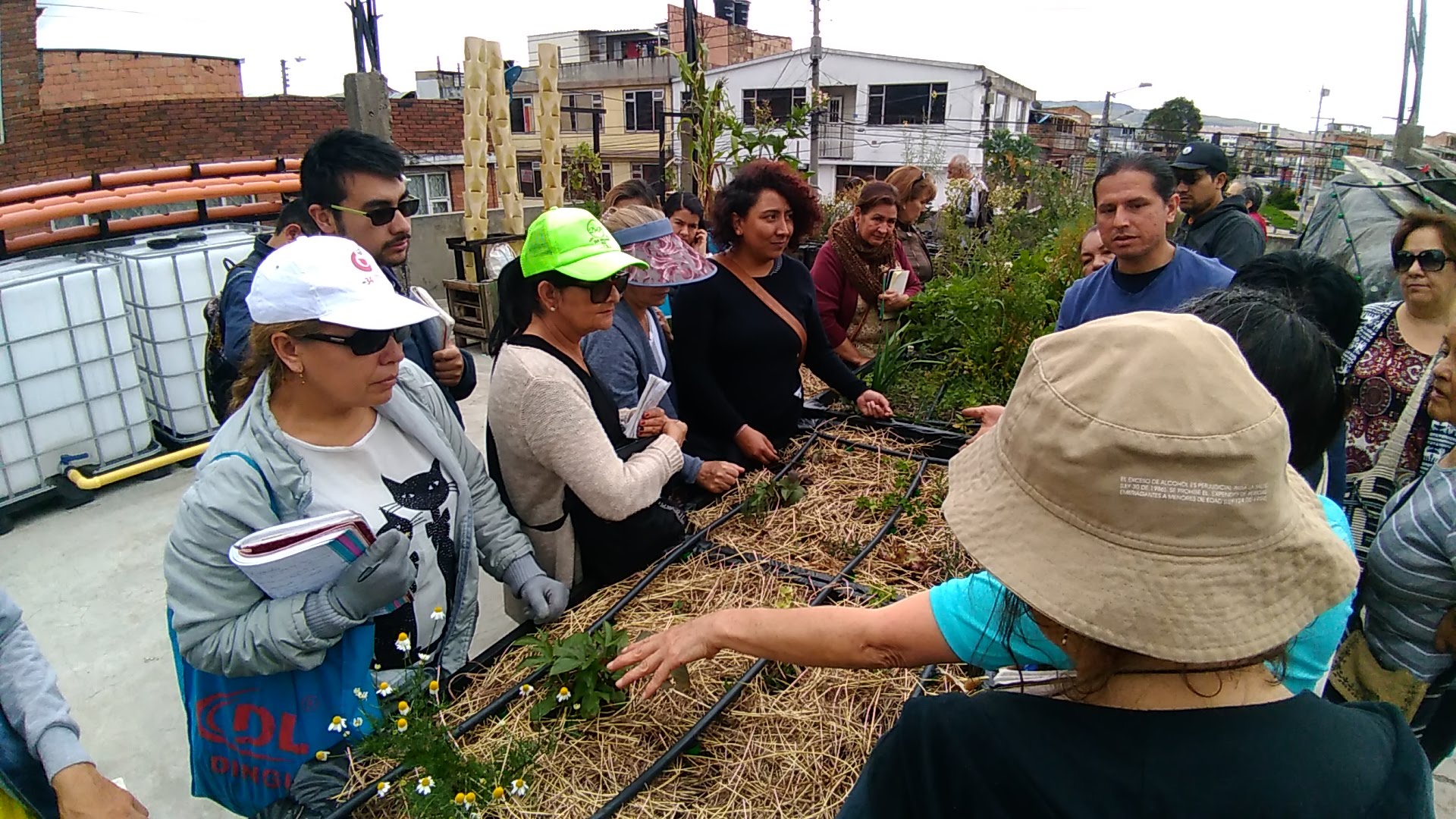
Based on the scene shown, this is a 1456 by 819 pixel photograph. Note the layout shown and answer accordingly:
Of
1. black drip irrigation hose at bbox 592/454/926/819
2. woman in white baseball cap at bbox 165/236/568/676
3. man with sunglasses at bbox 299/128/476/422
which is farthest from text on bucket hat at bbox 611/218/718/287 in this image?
black drip irrigation hose at bbox 592/454/926/819

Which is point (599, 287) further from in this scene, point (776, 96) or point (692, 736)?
point (776, 96)

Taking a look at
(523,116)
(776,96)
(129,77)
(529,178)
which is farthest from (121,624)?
(776,96)

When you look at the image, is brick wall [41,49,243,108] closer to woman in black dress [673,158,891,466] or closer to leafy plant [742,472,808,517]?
woman in black dress [673,158,891,466]

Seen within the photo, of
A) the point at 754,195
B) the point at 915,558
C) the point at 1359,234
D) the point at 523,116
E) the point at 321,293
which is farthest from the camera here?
the point at 523,116

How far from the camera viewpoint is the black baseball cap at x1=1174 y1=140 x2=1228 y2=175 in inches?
174

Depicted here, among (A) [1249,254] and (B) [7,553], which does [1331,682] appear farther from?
(B) [7,553]

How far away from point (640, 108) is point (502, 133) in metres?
29.0

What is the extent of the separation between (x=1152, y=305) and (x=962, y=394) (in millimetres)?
780

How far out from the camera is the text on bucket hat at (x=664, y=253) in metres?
2.72

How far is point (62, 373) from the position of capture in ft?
15.0

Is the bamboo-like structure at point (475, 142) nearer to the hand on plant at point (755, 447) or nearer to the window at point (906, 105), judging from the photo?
the hand on plant at point (755, 447)

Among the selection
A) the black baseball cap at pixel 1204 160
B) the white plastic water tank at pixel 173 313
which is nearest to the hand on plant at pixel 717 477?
the black baseball cap at pixel 1204 160

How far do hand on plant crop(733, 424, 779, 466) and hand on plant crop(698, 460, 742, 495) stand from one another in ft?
0.67

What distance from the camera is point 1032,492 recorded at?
2.49ft
